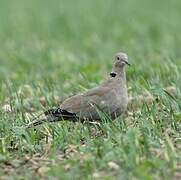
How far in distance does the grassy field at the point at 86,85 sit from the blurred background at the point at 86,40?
0.02m

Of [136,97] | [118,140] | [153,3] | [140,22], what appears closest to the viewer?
[118,140]

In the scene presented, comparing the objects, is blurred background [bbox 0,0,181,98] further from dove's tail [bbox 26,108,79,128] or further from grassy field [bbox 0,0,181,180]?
dove's tail [bbox 26,108,79,128]

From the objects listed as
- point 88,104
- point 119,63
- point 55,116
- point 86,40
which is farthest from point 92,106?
point 86,40

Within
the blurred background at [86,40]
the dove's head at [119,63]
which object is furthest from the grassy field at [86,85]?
the dove's head at [119,63]

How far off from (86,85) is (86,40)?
557cm

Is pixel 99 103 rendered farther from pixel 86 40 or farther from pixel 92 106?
pixel 86 40

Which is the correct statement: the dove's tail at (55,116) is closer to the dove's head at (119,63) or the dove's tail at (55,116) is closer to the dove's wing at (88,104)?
the dove's wing at (88,104)

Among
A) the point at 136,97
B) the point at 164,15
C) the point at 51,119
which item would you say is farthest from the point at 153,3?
the point at 51,119

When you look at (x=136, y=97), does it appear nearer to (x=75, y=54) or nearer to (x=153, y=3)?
(x=75, y=54)

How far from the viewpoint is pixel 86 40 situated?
1480cm

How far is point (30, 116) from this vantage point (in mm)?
8047

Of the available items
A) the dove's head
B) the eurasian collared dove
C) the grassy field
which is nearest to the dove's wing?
the eurasian collared dove

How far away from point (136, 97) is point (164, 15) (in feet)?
31.8

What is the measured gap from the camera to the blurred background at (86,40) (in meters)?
10.5
